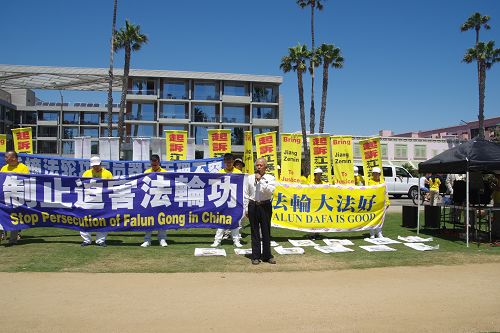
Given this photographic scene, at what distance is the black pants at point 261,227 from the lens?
22.9 ft

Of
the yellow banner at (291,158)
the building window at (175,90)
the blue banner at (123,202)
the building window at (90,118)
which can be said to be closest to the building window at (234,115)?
the building window at (175,90)

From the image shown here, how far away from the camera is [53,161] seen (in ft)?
42.0

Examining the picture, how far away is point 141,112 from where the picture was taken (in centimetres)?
5088

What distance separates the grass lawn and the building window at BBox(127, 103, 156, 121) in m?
42.6

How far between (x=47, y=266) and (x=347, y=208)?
680 cm


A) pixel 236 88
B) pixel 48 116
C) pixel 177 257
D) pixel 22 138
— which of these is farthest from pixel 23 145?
pixel 48 116

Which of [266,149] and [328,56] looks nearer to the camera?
[266,149]

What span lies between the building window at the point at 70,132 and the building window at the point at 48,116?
2477 millimetres

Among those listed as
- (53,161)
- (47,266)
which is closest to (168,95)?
(53,161)

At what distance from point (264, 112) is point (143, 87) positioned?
1635 cm

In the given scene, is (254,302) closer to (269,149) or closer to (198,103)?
(269,149)

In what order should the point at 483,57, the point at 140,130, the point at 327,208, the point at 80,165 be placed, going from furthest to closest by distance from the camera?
the point at 140,130
the point at 483,57
the point at 80,165
the point at 327,208

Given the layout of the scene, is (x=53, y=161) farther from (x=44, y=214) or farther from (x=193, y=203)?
(x=193, y=203)

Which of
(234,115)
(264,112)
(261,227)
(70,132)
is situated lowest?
(261,227)
